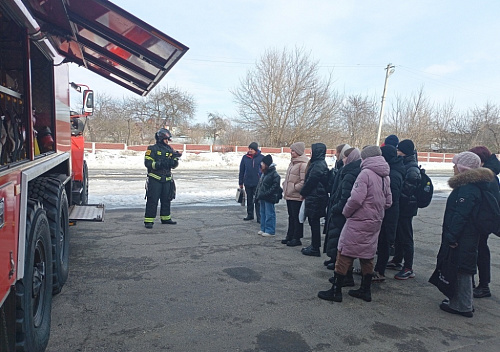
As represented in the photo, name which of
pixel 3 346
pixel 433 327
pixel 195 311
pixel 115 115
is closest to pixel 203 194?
pixel 195 311

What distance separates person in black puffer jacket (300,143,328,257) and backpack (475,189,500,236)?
2263 mm

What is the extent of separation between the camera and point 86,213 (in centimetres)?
542

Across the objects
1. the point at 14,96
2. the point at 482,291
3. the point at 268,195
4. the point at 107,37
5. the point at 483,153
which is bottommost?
the point at 482,291

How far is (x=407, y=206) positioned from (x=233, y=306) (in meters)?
2.72

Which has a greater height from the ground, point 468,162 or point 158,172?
point 468,162

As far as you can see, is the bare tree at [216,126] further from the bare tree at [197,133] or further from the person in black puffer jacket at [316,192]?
the person in black puffer jacket at [316,192]

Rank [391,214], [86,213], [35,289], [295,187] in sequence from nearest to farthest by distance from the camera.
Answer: [35,289] → [391,214] → [86,213] → [295,187]

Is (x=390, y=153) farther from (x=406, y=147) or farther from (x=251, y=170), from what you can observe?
(x=251, y=170)

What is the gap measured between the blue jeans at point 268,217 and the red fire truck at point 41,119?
2954mm

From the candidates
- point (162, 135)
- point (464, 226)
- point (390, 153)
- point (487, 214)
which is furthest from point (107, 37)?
point (487, 214)

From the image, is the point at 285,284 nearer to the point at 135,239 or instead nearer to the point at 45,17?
the point at 135,239

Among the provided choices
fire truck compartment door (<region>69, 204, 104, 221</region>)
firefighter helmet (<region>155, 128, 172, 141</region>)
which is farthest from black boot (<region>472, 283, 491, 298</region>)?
firefighter helmet (<region>155, 128, 172, 141</region>)

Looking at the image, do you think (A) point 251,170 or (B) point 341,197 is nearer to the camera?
(B) point 341,197

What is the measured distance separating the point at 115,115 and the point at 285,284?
3851cm
